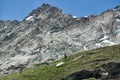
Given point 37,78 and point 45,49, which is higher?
point 45,49

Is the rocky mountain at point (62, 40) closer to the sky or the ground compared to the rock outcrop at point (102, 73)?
closer to the sky

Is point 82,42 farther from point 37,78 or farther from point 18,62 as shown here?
point 37,78

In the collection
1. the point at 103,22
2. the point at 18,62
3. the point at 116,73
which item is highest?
the point at 103,22

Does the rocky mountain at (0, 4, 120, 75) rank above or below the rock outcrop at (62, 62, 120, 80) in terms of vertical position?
above

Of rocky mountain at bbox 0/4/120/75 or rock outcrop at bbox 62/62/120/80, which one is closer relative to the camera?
rock outcrop at bbox 62/62/120/80

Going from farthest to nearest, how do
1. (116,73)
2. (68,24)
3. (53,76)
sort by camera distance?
(68,24), (53,76), (116,73)

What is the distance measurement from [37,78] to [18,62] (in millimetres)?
101392

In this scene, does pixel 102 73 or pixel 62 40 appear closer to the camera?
pixel 102 73

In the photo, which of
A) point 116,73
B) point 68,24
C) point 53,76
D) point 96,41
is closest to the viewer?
point 116,73

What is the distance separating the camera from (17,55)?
599ft

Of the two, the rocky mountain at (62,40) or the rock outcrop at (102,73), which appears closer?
the rock outcrop at (102,73)

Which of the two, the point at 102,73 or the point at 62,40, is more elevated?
the point at 62,40

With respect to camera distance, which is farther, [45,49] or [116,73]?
[45,49]

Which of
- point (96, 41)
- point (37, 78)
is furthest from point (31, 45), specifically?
point (37, 78)
